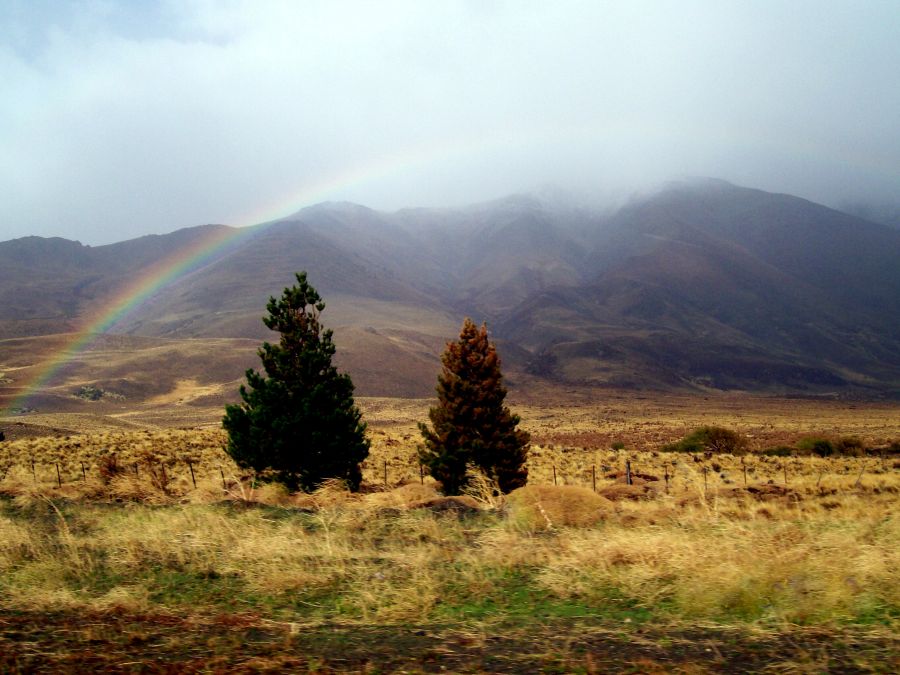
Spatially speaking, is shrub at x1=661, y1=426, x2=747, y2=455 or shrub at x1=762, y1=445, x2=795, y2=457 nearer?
shrub at x1=762, y1=445, x2=795, y2=457

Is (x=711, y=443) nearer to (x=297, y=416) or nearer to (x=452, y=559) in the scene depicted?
(x=297, y=416)

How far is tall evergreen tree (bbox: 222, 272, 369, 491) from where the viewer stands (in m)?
17.1

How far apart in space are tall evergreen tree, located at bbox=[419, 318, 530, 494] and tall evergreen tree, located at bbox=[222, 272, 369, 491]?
2.82 metres

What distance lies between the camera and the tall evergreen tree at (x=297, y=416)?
56.1 ft

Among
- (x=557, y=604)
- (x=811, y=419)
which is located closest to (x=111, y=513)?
(x=557, y=604)

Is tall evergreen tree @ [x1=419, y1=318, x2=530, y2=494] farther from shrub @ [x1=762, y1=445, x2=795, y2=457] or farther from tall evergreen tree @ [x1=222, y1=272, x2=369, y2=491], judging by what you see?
shrub @ [x1=762, y1=445, x2=795, y2=457]

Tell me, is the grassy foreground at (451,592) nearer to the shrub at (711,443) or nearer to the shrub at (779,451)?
the shrub at (779,451)

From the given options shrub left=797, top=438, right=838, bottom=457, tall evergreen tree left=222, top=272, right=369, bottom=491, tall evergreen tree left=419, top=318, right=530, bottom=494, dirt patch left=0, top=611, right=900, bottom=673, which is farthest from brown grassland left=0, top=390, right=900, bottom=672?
shrub left=797, top=438, right=838, bottom=457

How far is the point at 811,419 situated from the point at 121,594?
93.7 m

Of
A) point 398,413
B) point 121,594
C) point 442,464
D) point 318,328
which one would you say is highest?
point 318,328

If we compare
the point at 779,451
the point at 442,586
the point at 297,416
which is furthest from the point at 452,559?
the point at 779,451

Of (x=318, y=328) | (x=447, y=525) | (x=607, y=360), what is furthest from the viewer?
(x=607, y=360)

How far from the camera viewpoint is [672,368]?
172 meters

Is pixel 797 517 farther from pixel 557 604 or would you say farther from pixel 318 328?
pixel 318 328
